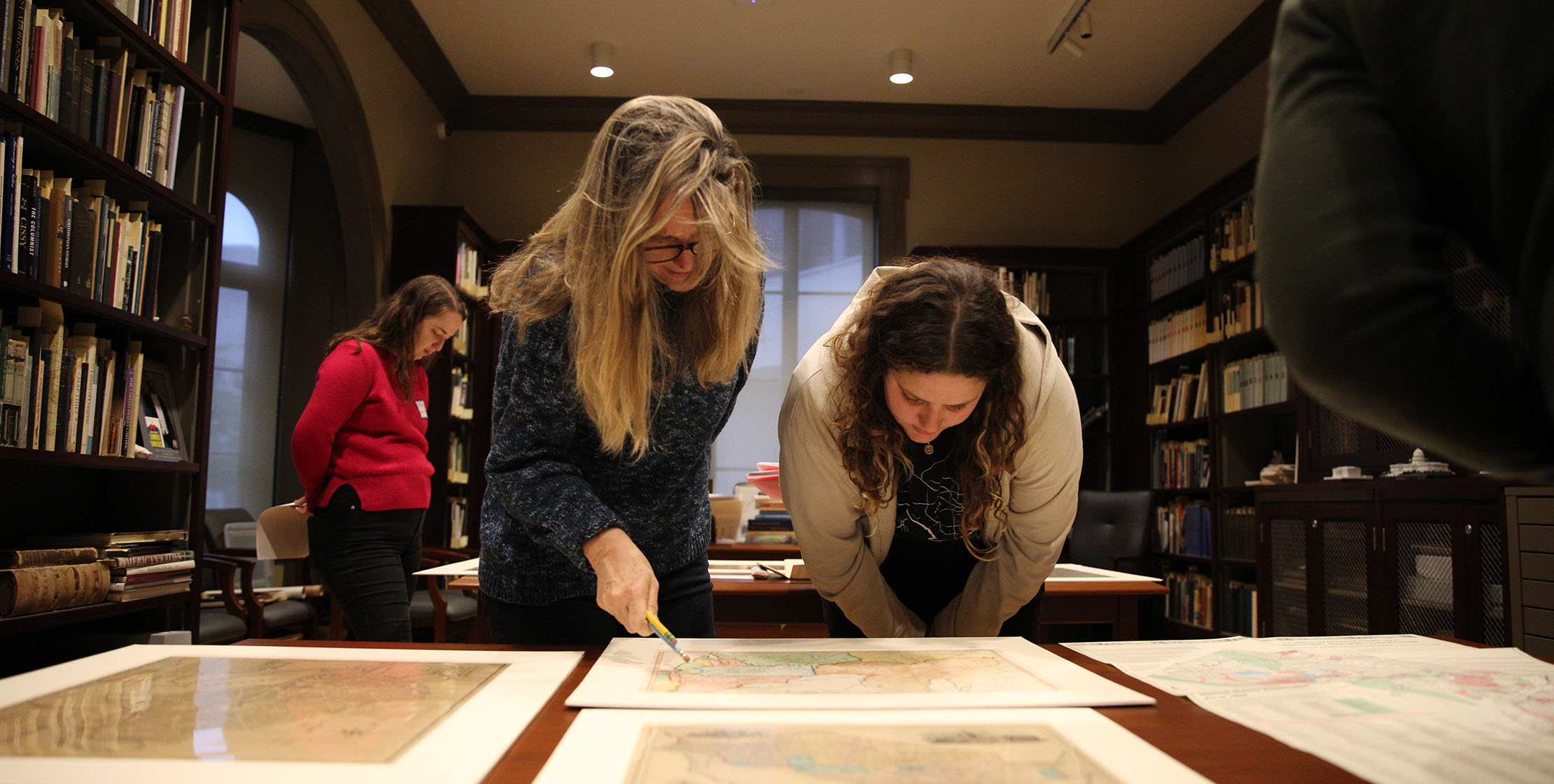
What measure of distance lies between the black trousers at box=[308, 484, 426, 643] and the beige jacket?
1.36 metres

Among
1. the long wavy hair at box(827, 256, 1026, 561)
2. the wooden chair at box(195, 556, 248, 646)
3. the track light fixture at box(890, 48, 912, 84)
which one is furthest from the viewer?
the track light fixture at box(890, 48, 912, 84)

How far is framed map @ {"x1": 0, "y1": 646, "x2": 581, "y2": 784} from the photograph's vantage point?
0.65 meters

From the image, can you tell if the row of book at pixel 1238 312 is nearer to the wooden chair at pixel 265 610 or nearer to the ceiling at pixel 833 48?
the ceiling at pixel 833 48

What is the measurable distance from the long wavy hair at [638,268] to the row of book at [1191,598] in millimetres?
4112

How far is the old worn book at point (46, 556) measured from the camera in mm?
2006

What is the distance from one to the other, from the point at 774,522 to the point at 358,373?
7.88 feet

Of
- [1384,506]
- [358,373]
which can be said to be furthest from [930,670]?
[1384,506]

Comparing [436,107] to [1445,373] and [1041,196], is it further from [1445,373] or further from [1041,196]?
[1445,373]

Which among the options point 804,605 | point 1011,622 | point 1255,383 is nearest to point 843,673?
point 1011,622

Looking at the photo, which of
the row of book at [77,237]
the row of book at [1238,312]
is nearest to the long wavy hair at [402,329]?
the row of book at [77,237]

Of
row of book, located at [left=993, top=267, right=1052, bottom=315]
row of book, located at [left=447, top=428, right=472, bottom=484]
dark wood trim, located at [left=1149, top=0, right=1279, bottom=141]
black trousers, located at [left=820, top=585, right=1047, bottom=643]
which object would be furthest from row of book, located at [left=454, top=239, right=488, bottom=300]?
dark wood trim, located at [left=1149, top=0, right=1279, bottom=141]

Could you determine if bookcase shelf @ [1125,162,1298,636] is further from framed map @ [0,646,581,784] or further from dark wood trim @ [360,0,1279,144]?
framed map @ [0,646,581,784]

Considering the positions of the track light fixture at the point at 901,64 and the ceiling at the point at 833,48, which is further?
the track light fixture at the point at 901,64

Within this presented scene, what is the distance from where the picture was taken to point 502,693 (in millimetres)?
877
